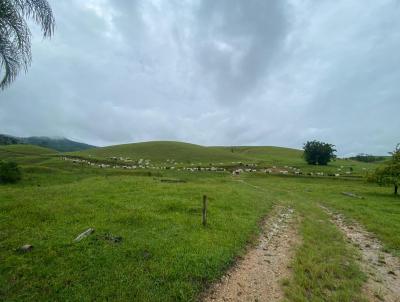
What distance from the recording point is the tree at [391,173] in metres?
30.7

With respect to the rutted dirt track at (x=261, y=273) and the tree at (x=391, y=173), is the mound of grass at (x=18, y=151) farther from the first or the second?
the tree at (x=391, y=173)

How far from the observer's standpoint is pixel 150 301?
664cm

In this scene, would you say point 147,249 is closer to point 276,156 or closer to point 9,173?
point 9,173

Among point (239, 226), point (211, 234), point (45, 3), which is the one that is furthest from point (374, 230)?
point (45, 3)

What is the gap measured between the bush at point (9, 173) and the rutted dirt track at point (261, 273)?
30.4m

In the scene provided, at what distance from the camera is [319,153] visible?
2931 inches

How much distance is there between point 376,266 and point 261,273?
195 inches

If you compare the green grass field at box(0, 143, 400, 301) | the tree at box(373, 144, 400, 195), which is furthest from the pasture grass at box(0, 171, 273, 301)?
the tree at box(373, 144, 400, 195)

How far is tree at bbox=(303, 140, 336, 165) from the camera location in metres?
74.6

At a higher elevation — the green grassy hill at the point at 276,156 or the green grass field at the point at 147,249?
the green grassy hill at the point at 276,156

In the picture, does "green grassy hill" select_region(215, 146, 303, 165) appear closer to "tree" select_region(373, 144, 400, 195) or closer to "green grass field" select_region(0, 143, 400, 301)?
"tree" select_region(373, 144, 400, 195)

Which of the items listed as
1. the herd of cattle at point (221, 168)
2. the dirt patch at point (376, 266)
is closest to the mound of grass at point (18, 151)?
the herd of cattle at point (221, 168)

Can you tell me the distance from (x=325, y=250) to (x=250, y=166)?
54.4 m

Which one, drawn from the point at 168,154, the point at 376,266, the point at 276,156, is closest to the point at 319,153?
the point at 276,156
